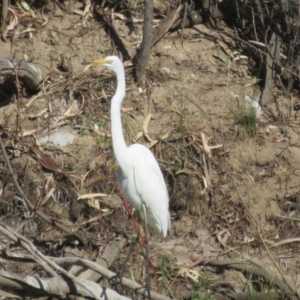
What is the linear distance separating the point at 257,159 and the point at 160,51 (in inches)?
43.6

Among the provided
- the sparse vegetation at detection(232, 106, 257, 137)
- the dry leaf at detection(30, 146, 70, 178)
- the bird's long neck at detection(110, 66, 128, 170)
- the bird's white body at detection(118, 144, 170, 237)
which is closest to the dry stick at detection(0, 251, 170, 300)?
the bird's long neck at detection(110, 66, 128, 170)

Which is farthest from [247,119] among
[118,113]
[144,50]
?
[118,113]

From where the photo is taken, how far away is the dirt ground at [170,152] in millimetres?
5707

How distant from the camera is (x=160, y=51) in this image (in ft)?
21.2

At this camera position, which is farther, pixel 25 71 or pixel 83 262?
pixel 25 71

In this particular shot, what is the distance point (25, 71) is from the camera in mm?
5785

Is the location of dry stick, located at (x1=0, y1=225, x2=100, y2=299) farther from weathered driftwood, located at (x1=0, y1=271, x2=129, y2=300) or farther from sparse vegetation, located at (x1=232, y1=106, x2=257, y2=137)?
sparse vegetation, located at (x1=232, y1=106, x2=257, y2=137)

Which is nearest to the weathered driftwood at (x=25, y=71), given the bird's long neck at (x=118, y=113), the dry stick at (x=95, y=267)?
the bird's long neck at (x=118, y=113)

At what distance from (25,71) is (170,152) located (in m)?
1.11

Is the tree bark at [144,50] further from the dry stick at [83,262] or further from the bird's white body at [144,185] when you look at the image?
the dry stick at [83,262]

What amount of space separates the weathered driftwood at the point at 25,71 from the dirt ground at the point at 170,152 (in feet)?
0.42

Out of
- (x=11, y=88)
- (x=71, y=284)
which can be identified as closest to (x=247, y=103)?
(x=11, y=88)

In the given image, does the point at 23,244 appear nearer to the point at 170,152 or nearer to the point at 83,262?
the point at 83,262

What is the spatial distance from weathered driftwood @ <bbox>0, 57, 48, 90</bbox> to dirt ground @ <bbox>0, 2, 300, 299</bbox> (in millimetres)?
129
